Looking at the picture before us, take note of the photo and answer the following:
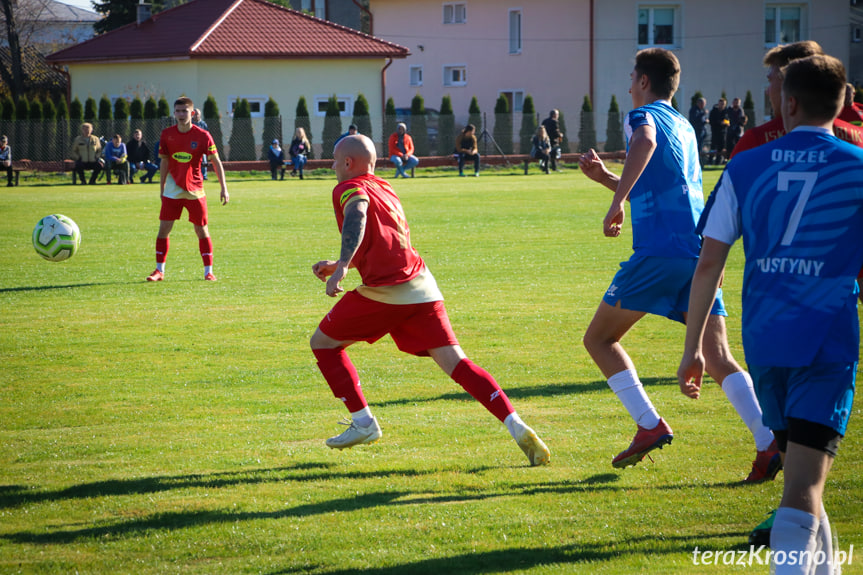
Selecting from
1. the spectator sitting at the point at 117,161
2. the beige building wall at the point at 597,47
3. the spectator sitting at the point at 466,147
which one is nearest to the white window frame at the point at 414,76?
the beige building wall at the point at 597,47

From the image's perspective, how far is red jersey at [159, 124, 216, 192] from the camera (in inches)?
502

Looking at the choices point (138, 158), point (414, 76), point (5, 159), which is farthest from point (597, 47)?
point (5, 159)

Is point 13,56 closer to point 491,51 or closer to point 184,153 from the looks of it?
point 491,51

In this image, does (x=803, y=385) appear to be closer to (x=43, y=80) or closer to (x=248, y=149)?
(x=248, y=149)

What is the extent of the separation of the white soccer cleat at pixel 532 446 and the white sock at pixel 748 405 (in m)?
1.00

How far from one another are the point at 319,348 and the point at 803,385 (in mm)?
2983

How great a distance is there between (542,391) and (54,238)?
25.0 feet

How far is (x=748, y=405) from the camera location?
16.9ft

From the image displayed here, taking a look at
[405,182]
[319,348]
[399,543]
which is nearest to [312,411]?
[319,348]

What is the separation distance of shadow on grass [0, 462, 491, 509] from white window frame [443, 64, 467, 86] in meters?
48.1

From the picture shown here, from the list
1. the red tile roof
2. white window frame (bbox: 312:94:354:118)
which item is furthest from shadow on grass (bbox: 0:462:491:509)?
white window frame (bbox: 312:94:354:118)

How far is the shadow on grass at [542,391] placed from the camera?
23.3 ft

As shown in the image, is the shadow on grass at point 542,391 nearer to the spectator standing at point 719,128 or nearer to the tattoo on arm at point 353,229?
the tattoo on arm at point 353,229

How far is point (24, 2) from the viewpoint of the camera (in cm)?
5616
